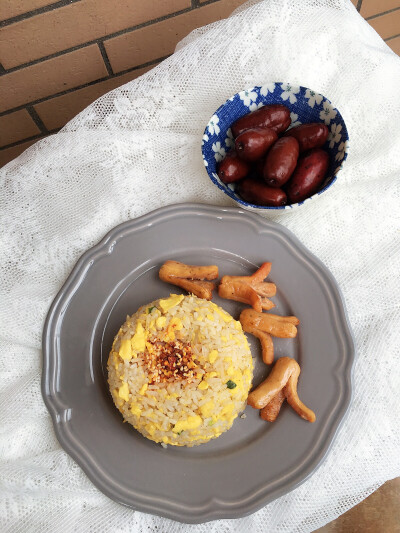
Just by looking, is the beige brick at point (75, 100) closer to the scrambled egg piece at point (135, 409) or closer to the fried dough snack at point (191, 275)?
the fried dough snack at point (191, 275)

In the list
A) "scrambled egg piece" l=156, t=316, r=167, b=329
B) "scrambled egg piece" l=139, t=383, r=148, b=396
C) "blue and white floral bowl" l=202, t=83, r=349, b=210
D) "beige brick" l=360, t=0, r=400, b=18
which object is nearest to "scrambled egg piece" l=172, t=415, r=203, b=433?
"scrambled egg piece" l=139, t=383, r=148, b=396

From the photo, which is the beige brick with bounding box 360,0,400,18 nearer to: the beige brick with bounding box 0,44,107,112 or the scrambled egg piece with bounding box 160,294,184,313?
the beige brick with bounding box 0,44,107,112

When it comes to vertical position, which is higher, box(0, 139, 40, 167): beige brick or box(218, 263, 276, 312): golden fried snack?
box(0, 139, 40, 167): beige brick

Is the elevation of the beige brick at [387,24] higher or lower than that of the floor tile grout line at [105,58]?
lower

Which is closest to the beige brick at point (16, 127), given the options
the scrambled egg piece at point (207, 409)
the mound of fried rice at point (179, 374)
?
the mound of fried rice at point (179, 374)

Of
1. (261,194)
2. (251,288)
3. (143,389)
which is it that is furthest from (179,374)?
(261,194)

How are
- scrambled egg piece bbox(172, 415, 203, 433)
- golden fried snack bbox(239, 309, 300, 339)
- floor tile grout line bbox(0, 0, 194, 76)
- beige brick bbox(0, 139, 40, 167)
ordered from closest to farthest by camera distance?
scrambled egg piece bbox(172, 415, 203, 433) < golden fried snack bbox(239, 309, 300, 339) < floor tile grout line bbox(0, 0, 194, 76) < beige brick bbox(0, 139, 40, 167)

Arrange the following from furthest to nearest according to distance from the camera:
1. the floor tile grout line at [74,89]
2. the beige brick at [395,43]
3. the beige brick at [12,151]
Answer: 1. the beige brick at [395,43]
2. the beige brick at [12,151]
3. the floor tile grout line at [74,89]
